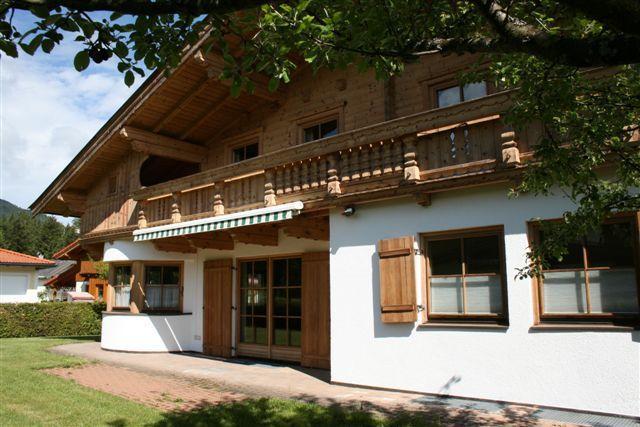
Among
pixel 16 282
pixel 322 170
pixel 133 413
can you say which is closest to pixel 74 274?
pixel 16 282

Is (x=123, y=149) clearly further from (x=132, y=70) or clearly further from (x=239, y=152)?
(x=132, y=70)

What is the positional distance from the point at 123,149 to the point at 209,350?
6.10 m

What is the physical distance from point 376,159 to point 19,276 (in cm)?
2905

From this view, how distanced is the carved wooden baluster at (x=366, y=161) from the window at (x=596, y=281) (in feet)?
9.42

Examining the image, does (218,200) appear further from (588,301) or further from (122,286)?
(588,301)

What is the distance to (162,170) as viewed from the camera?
17141mm

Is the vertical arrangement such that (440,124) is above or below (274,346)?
above

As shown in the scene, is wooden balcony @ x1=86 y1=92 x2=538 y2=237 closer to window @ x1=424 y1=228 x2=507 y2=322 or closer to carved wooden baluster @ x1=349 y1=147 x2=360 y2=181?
carved wooden baluster @ x1=349 y1=147 x2=360 y2=181

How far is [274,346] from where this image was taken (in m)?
12.3

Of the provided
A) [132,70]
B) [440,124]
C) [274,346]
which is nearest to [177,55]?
[132,70]

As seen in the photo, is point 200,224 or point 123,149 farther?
point 123,149

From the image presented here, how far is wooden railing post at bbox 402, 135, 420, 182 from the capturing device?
8.28m

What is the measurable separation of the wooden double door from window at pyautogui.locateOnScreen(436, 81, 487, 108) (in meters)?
3.83

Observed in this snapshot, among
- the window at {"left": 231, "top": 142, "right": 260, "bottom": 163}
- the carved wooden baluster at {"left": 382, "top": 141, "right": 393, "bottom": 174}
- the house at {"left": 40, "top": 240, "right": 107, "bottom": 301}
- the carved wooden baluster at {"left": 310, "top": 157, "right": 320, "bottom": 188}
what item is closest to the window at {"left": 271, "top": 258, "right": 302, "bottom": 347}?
the carved wooden baluster at {"left": 310, "top": 157, "right": 320, "bottom": 188}
